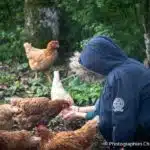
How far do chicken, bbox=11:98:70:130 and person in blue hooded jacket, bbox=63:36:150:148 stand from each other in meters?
1.35

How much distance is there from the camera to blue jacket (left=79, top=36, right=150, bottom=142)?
19.1 ft

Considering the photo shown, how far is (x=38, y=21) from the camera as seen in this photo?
461 inches

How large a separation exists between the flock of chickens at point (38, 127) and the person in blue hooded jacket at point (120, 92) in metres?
0.34

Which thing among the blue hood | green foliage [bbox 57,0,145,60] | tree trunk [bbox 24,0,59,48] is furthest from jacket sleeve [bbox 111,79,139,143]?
tree trunk [bbox 24,0,59,48]

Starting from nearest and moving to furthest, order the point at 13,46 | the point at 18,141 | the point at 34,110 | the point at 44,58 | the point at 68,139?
the point at 68,139 < the point at 18,141 < the point at 34,110 < the point at 44,58 < the point at 13,46

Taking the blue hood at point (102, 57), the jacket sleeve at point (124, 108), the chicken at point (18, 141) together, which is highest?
the blue hood at point (102, 57)

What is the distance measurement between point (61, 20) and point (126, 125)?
6.64m

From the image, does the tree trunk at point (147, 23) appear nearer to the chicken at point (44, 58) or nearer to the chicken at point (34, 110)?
the chicken at point (44, 58)

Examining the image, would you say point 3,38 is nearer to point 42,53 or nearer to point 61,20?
point 61,20

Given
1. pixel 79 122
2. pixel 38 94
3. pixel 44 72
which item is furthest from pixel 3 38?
pixel 79 122

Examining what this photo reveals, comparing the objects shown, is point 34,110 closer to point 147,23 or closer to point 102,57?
point 102,57

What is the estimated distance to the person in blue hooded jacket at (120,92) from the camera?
19.1 ft

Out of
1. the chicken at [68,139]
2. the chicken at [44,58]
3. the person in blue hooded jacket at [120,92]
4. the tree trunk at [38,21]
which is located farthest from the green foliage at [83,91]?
the person in blue hooded jacket at [120,92]

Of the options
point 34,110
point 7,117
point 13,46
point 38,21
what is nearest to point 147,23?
point 38,21
